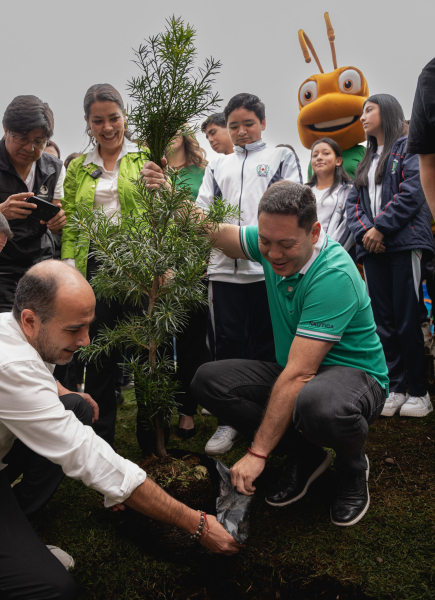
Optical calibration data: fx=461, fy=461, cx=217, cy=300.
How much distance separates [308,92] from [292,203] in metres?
3.64

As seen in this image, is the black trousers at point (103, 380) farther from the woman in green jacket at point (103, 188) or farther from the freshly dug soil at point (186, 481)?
the freshly dug soil at point (186, 481)

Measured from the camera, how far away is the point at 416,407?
3.57 meters

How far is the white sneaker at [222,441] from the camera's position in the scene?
Result: 10.4 feet

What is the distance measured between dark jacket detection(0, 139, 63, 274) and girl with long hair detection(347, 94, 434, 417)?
96.6 inches

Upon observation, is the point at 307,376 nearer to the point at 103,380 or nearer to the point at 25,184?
the point at 103,380

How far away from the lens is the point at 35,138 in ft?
10.3

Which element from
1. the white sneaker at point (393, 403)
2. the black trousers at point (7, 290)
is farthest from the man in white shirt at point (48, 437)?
the white sneaker at point (393, 403)

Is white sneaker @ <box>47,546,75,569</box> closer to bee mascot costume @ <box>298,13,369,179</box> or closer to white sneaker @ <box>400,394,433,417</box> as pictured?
white sneaker @ <box>400,394,433,417</box>

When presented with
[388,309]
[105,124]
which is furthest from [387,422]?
[105,124]

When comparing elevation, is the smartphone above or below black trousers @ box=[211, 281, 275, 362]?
above

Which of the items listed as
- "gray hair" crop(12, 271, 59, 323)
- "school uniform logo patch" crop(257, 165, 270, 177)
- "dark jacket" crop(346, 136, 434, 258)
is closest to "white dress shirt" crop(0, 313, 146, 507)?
"gray hair" crop(12, 271, 59, 323)

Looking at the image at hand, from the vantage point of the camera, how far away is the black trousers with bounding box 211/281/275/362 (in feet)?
11.2

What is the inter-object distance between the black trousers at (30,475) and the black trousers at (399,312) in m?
2.65

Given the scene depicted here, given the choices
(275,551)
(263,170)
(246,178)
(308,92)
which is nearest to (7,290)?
(246,178)
